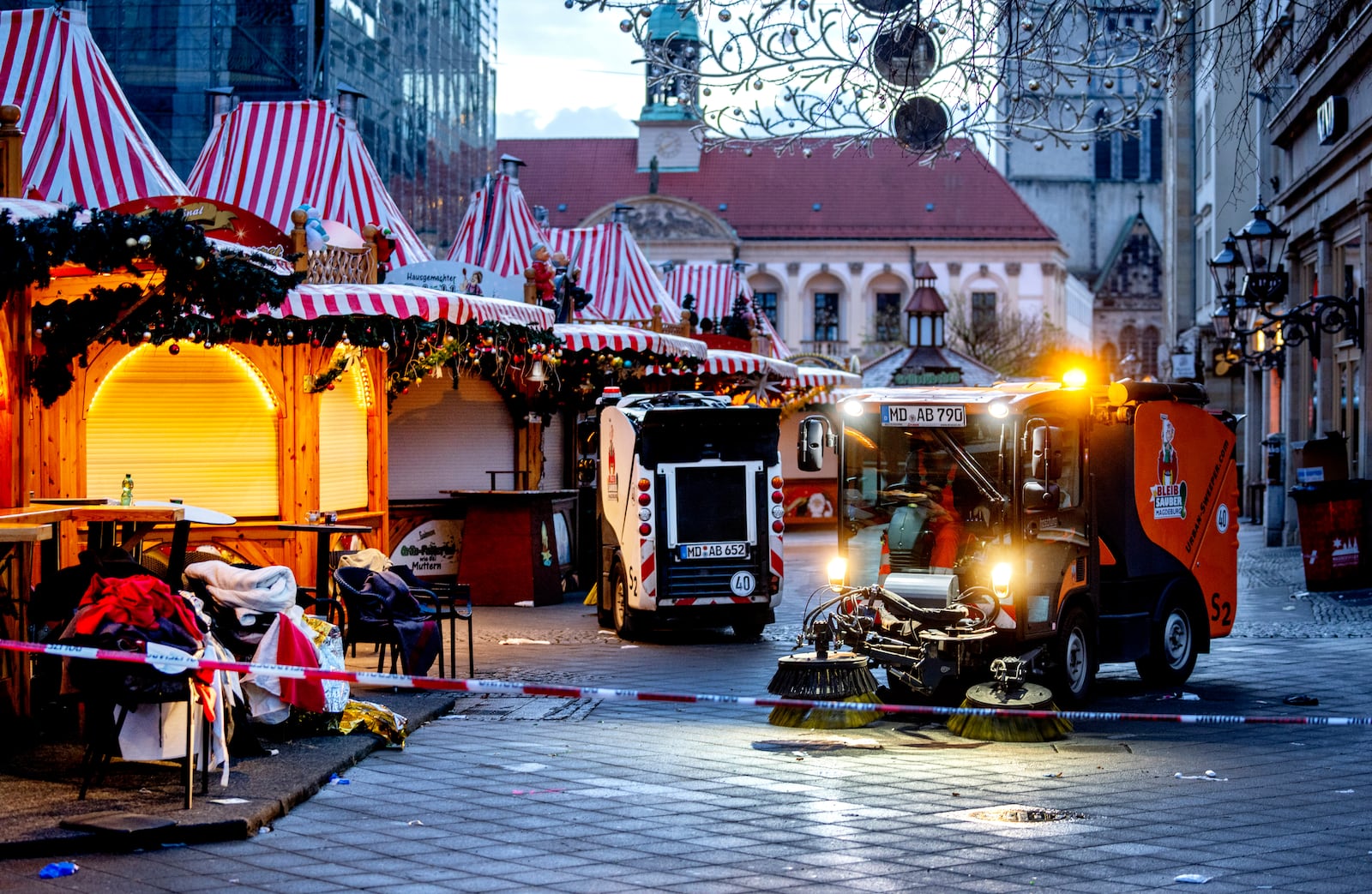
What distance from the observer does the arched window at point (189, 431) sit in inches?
594

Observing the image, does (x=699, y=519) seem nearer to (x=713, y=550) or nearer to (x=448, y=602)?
(x=713, y=550)

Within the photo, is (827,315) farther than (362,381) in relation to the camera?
Yes

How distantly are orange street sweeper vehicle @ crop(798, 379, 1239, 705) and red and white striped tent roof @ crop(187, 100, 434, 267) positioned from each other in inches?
440

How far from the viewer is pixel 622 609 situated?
17453 millimetres

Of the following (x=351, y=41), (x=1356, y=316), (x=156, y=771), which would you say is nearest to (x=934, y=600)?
(x=156, y=771)

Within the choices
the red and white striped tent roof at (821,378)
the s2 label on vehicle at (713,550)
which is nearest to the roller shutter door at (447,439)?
the s2 label on vehicle at (713,550)

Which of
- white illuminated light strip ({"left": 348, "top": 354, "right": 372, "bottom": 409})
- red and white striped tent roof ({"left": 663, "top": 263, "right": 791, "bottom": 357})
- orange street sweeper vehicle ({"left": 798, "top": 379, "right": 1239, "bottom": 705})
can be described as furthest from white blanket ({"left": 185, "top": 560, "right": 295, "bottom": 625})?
red and white striped tent roof ({"left": 663, "top": 263, "right": 791, "bottom": 357})

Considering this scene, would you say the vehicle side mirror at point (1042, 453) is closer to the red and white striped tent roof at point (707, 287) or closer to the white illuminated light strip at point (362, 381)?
the white illuminated light strip at point (362, 381)

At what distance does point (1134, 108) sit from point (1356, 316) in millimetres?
12849

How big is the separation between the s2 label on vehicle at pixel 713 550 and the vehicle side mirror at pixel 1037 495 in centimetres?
526

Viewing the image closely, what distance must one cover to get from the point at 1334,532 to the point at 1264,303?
4.50m

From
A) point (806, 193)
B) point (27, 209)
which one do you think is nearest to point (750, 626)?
point (27, 209)

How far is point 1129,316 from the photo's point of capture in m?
117

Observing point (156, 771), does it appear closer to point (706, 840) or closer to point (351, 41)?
point (706, 840)
